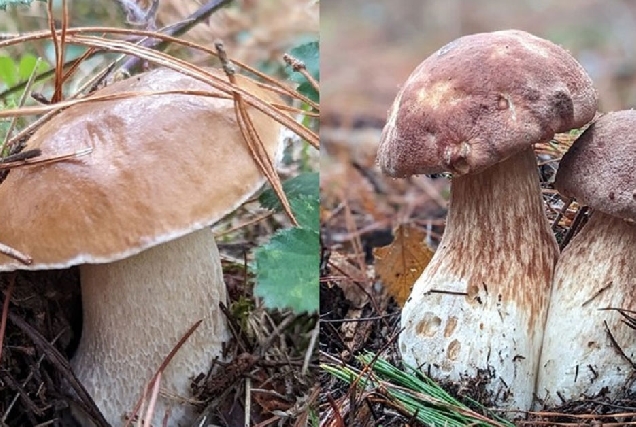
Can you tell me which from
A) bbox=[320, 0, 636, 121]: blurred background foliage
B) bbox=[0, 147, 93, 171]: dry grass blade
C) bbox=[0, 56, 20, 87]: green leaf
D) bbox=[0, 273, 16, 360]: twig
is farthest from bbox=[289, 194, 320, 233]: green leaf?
bbox=[320, 0, 636, 121]: blurred background foliage

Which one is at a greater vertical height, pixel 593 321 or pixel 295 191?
pixel 295 191

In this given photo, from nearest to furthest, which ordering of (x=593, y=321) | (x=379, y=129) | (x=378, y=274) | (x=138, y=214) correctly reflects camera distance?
(x=138, y=214)
(x=593, y=321)
(x=378, y=274)
(x=379, y=129)

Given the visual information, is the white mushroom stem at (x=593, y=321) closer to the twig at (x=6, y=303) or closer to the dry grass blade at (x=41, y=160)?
the dry grass blade at (x=41, y=160)

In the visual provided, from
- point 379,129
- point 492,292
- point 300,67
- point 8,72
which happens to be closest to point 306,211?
point 300,67

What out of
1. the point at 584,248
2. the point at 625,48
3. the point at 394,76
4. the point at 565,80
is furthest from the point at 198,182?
the point at 625,48

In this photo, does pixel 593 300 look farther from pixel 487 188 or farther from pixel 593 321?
pixel 487 188

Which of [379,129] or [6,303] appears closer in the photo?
[6,303]

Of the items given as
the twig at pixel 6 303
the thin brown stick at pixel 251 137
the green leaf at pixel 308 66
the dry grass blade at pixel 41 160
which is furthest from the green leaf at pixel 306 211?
the twig at pixel 6 303

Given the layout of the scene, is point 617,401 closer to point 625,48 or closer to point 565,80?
point 565,80
